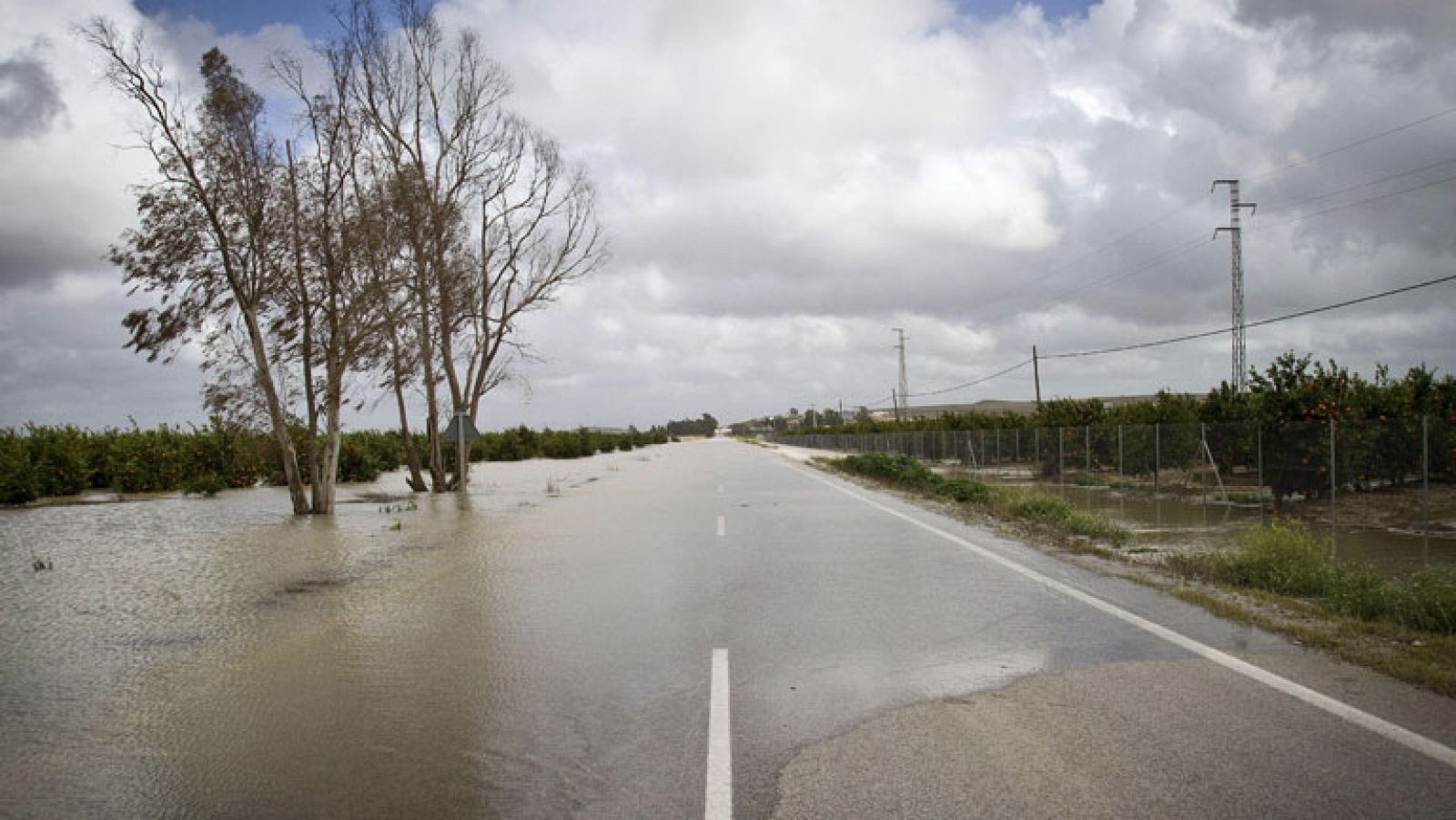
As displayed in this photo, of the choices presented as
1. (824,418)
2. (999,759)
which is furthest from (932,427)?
(824,418)

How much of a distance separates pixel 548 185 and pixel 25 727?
81.9 feet

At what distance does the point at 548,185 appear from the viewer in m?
28.0

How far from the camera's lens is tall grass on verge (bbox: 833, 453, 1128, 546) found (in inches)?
544

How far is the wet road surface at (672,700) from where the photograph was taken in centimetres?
371

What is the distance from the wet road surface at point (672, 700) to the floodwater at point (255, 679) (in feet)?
0.08

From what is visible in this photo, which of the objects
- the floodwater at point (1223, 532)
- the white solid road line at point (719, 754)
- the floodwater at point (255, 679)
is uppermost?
the floodwater at point (255, 679)

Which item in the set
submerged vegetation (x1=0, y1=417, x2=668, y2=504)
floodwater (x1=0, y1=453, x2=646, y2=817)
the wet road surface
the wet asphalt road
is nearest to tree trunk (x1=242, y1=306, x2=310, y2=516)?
submerged vegetation (x1=0, y1=417, x2=668, y2=504)

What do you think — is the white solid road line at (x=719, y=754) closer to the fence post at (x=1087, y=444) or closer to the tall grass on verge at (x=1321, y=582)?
the tall grass on verge at (x=1321, y=582)

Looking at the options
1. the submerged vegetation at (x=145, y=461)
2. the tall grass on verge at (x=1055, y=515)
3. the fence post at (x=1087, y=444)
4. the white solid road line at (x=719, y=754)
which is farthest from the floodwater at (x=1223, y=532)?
the submerged vegetation at (x=145, y=461)

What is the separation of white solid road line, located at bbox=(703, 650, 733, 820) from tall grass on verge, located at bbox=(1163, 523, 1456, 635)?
5.53 metres

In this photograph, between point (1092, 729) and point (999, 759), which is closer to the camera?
point (999, 759)

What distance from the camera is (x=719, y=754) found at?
13.5 ft

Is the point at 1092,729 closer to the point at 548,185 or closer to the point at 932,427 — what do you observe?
the point at 548,185

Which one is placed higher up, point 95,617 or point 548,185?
point 548,185
